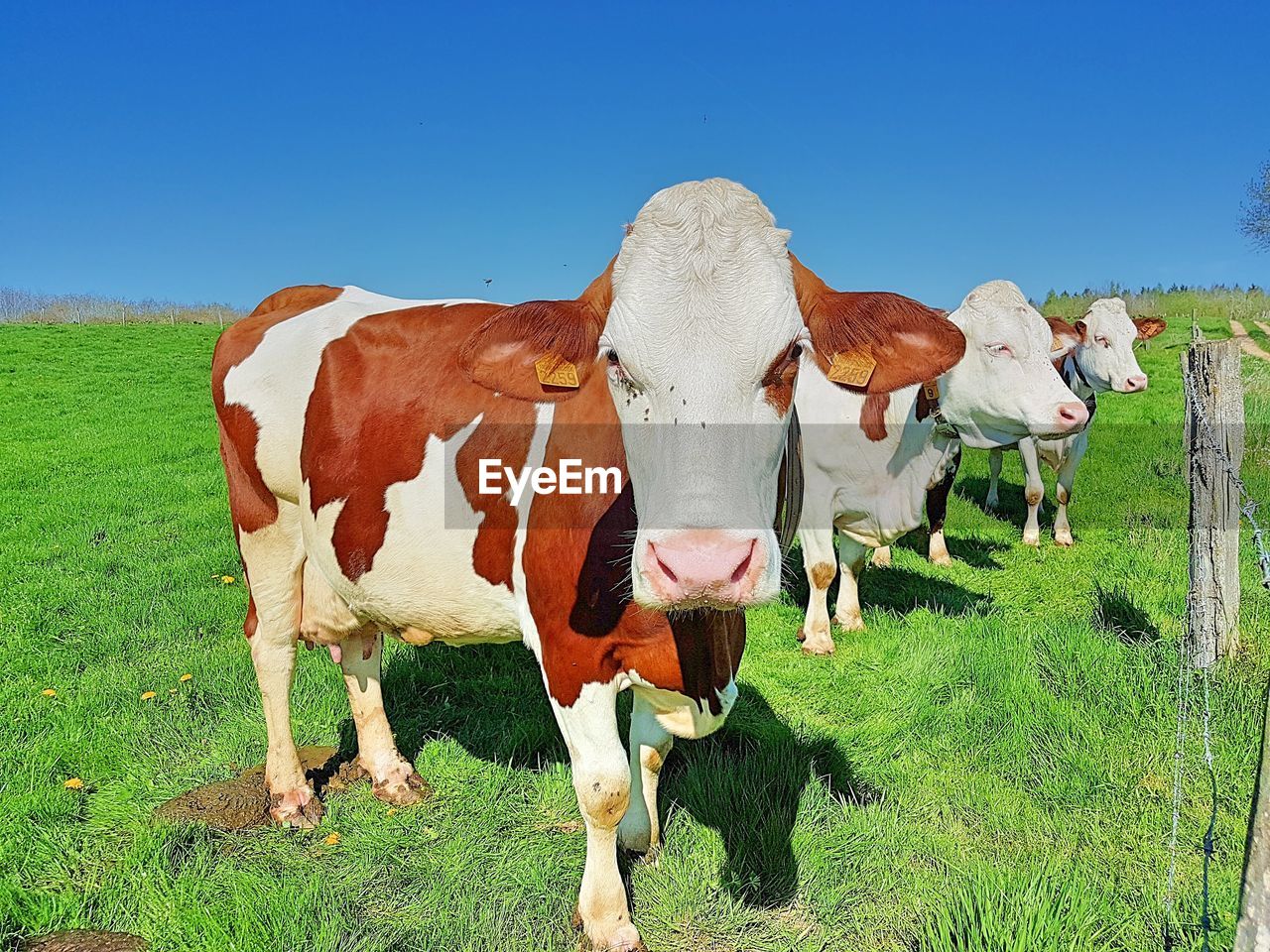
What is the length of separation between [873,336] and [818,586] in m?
3.59

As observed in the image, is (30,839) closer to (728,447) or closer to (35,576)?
(728,447)

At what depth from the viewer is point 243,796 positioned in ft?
12.4

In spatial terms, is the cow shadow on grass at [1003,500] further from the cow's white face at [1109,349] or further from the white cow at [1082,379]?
the cow's white face at [1109,349]

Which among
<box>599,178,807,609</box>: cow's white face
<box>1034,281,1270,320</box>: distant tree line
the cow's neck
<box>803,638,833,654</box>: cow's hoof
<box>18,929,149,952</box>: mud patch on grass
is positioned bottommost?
<box>18,929,149,952</box>: mud patch on grass

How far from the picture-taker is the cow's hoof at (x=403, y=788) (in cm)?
377

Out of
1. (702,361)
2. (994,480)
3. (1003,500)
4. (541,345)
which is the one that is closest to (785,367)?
(702,361)

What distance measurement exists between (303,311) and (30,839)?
8.15 ft

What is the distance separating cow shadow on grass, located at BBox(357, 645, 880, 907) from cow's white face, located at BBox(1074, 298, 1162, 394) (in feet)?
20.0

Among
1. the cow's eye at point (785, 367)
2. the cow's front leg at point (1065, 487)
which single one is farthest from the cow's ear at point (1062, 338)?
the cow's eye at point (785, 367)

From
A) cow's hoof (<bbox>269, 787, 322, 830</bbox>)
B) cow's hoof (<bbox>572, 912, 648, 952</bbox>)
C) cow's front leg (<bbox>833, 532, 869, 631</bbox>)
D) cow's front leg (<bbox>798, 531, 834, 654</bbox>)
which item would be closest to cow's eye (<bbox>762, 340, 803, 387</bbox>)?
cow's hoof (<bbox>572, 912, 648, 952</bbox>)

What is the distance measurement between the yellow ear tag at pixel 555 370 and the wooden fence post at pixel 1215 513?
390cm

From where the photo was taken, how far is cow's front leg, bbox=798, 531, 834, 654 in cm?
557

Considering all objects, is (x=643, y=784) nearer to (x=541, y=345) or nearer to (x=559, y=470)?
(x=559, y=470)

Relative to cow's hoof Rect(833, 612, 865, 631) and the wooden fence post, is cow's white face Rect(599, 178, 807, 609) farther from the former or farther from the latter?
cow's hoof Rect(833, 612, 865, 631)
